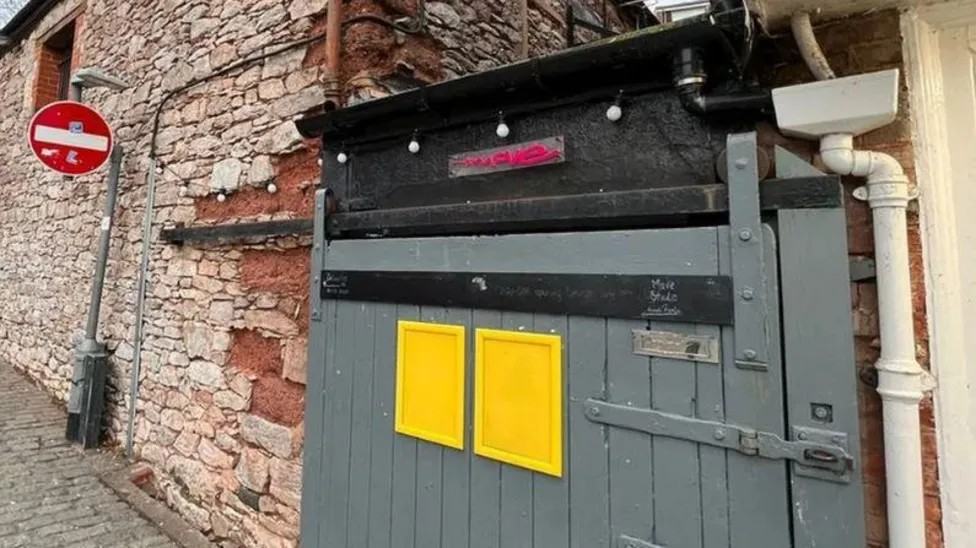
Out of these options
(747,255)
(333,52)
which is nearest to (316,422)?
(333,52)

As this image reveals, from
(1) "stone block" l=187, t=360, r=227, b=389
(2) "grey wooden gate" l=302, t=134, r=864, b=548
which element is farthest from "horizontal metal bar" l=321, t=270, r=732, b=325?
(1) "stone block" l=187, t=360, r=227, b=389

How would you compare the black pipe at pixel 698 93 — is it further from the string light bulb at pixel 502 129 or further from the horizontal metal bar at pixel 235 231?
the horizontal metal bar at pixel 235 231

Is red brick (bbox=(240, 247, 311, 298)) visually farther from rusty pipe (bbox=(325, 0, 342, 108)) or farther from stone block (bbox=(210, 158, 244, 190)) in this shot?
rusty pipe (bbox=(325, 0, 342, 108))

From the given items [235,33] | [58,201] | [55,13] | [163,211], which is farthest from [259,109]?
[55,13]

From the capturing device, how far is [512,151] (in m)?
2.24

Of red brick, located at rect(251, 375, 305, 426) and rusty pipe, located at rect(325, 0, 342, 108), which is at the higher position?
rusty pipe, located at rect(325, 0, 342, 108)

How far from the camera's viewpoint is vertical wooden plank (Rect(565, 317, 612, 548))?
5.96 ft

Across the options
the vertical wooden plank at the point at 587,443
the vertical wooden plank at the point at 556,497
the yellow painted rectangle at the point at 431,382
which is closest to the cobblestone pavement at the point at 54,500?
the yellow painted rectangle at the point at 431,382

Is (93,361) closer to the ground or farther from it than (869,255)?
closer to the ground

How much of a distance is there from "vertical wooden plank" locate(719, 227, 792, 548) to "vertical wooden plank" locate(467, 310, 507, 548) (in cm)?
88

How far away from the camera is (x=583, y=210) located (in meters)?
1.94

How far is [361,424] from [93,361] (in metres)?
3.87

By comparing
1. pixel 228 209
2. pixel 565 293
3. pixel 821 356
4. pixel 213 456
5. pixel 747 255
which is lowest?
pixel 213 456

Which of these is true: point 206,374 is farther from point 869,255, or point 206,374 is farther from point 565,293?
point 869,255
